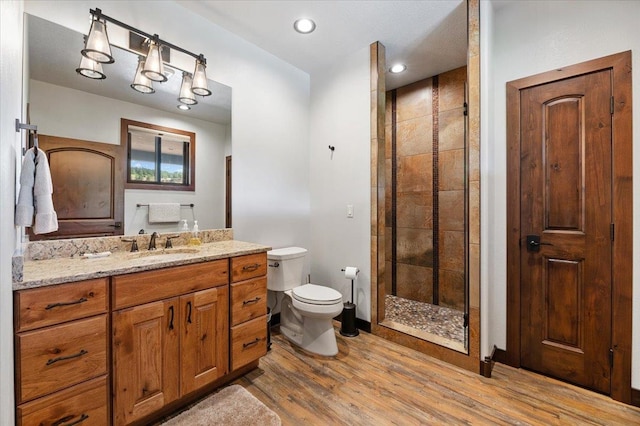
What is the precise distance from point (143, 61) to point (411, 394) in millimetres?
2860

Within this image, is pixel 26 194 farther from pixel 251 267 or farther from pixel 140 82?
pixel 251 267

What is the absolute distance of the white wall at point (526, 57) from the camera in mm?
1641

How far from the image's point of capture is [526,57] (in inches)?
78.7

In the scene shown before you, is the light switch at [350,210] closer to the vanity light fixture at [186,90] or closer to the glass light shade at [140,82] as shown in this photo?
the vanity light fixture at [186,90]

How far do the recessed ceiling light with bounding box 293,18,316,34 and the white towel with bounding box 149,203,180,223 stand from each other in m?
1.76

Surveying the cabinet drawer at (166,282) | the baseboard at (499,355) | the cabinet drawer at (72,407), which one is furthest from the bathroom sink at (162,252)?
the baseboard at (499,355)

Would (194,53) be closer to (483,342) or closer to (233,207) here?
(233,207)

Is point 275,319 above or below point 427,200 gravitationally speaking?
below

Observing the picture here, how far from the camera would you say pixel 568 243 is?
6.12 feet

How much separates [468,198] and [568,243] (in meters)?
0.69

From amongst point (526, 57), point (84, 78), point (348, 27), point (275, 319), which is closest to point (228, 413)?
point (275, 319)

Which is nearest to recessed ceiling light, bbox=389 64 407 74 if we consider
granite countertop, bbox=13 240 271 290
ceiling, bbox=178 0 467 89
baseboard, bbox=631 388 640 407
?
ceiling, bbox=178 0 467 89

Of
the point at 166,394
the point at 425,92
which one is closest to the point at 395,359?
the point at 166,394

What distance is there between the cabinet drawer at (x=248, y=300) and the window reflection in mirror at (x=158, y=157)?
951mm
